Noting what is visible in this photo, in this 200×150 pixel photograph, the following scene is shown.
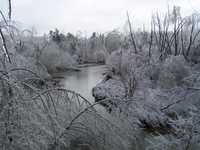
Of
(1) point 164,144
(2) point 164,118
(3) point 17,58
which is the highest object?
(3) point 17,58

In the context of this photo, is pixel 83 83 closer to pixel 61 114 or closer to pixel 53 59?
pixel 53 59

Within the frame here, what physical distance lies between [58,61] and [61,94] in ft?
69.6

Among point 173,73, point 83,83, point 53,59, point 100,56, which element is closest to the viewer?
point 173,73

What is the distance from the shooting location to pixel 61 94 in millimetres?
3414

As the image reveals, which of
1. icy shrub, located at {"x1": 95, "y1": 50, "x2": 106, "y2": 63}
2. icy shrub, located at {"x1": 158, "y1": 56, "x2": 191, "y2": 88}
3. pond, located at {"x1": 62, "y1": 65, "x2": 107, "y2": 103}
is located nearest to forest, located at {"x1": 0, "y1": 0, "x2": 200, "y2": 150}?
icy shrub, located at {"x1": 158, "y1": 56, "x2": 191, "y2": 88}

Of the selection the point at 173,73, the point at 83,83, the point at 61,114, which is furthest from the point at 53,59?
the point at 61,114

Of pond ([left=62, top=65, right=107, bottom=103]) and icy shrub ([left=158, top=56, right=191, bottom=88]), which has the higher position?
icy shrub ([left=158, top=56, right=191, bottom=88])

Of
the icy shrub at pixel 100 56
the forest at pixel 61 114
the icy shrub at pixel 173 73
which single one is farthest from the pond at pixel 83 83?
the icy shrub at pixel 100 56

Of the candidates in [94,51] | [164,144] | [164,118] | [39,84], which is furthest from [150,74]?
[94,51]

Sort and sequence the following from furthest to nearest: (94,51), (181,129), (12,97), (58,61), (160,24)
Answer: (94,51) → (58,61) → (160,24) → (181,129) → (12,97)

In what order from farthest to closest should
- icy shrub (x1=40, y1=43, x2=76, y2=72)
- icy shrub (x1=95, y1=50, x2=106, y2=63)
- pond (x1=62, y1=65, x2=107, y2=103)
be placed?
icy shrub (x1=95, y1=50, x2=106, y2=63) < icy shrub (x1=40, y1=43, x2=76, y2=72) < pond (x1=62, y1=65, x2=107, y2=103)

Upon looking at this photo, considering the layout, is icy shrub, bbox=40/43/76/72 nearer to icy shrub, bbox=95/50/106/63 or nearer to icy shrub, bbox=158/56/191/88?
icy shrub, bbox=95/50/106/63

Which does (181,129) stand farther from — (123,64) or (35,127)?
(123,64)

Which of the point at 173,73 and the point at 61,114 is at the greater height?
the point at 61,114
